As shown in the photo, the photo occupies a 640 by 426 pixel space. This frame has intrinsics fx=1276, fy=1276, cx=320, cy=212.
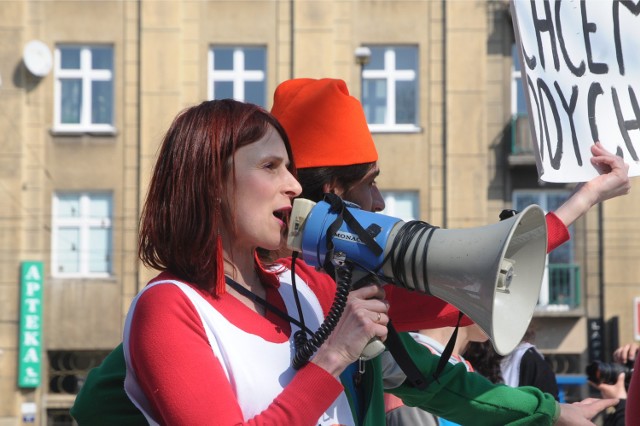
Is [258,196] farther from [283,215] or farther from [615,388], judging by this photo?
[615,388]

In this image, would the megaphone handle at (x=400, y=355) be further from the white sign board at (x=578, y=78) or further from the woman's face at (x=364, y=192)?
the white sign board at (x=578, y=78)

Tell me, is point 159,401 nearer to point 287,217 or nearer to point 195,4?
point 287,217

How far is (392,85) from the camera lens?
2142 cm

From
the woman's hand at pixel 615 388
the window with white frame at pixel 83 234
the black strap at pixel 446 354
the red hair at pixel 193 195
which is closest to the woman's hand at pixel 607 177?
the black strap at pixel 446 354

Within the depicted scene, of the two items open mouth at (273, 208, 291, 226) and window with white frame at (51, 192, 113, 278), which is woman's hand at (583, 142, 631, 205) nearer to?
open mouth at (273, 208, 291, 226)

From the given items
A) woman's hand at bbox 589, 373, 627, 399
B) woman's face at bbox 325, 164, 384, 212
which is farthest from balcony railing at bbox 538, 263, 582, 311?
woman's face at bbox 325, 164, 384, 212

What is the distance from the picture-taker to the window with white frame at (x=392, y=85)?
841 inches

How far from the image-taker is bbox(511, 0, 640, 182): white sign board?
3.42 meters

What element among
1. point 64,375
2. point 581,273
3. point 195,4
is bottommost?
point 64,375

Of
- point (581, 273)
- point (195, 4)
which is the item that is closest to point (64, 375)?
point (195, 4)

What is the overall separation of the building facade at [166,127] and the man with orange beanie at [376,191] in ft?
58.1

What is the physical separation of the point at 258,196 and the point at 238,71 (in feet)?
62.6

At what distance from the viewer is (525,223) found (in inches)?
92.7

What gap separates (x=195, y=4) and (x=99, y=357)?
613 cm
